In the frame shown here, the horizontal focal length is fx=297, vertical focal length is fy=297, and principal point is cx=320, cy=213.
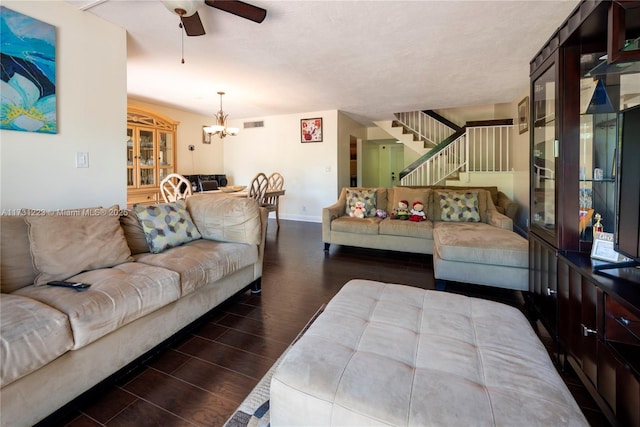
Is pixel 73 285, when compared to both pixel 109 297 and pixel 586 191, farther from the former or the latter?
pixel 586 191

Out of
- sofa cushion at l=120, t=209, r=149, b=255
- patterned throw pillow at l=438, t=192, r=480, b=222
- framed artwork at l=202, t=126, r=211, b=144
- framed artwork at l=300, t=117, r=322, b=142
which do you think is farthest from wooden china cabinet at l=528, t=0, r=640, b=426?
framed artwork at l=202, t=126, r=211, b=144

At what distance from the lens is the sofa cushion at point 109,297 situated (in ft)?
4.32

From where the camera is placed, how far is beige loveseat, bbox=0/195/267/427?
3.83ft

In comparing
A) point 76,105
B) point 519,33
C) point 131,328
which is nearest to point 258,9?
point 76,105

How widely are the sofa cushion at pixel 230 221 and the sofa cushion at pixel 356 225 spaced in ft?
5.30

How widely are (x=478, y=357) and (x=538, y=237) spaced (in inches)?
53.6

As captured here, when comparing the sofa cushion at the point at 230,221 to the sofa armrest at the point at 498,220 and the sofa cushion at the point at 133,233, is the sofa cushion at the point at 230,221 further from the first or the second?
the sofa armrest at the point at 498,220

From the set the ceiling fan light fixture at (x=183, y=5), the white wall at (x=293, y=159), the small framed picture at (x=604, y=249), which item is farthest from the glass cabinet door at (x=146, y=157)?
the small framed picture at (x=604, y=249)

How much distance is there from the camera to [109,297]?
1.44 meters

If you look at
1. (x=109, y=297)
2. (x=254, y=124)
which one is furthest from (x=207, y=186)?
(x=109, y=297)

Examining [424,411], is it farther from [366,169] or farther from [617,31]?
[366,169]

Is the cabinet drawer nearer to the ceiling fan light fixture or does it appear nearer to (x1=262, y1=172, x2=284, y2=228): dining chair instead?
the ceiling fan light fixture

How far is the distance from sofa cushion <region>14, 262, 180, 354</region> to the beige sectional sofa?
2314mm

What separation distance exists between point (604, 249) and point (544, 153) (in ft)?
2.51
